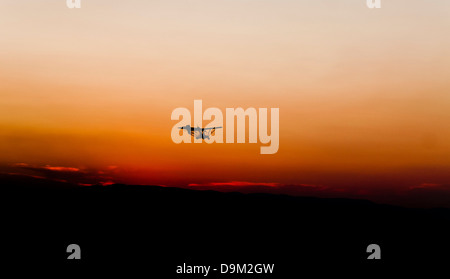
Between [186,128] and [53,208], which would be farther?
[53,208]

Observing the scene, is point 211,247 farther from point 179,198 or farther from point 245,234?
point 179,198

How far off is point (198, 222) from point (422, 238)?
72.3 ft

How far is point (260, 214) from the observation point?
39844 millimetres

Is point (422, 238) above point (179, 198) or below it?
below

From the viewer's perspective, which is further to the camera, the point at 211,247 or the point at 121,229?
the point at 121,229

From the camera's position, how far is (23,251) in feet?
110
